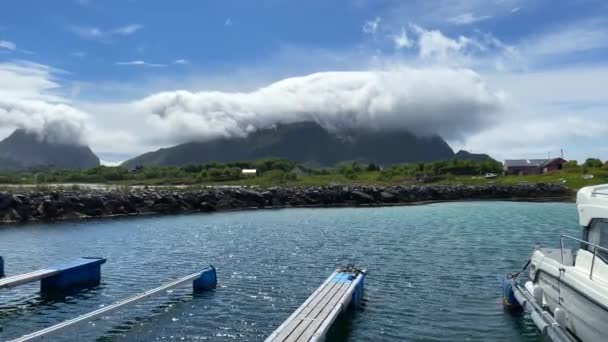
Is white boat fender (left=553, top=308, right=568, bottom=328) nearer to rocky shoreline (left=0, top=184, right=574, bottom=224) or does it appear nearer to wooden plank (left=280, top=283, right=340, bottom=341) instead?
wooden plank (left=280, top=283, right=340, bottom=341)

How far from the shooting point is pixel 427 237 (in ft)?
137

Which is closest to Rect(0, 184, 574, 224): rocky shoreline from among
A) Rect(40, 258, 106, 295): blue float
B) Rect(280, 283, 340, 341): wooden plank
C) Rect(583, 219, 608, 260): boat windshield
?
Rect(40, 258, 106, 295): blue float

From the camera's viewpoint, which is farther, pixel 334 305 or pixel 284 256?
pixel 284 256

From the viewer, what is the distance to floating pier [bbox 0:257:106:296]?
25391 millimetres

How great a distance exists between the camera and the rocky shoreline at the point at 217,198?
63.6m

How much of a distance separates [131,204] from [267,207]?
20.8m

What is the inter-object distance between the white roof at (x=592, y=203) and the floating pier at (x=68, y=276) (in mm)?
22742

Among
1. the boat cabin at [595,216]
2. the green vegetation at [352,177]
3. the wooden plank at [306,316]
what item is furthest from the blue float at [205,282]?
the green vegetation at [352,177]

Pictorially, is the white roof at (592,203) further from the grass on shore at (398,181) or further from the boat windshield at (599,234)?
the grass on shore at (398,181)

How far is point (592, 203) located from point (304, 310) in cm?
1008

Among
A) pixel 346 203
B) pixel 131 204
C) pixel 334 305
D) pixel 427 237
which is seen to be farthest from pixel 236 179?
pixel 334 305

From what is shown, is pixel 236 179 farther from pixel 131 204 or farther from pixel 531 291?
pixel 531 291

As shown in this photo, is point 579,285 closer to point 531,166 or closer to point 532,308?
point 532,308

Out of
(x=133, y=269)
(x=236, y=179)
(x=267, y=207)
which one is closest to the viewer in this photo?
(x=133, y=269)
